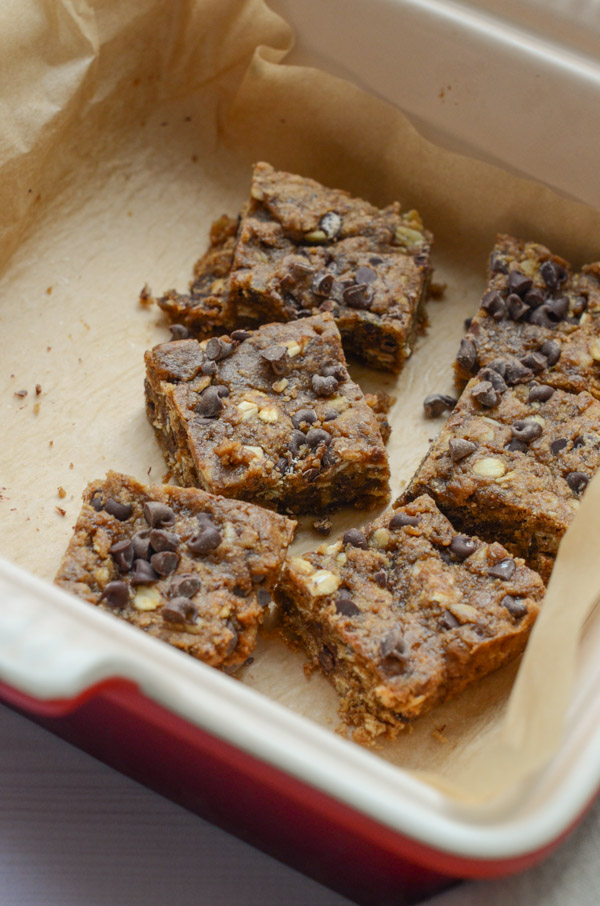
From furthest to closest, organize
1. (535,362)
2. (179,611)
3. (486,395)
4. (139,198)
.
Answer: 1. (139,198)
2. (535,362)
3. (486,395)
4. (179,611)

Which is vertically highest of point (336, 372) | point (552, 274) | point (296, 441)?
point (552, 274)

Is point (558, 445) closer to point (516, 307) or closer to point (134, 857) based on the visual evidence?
point (516, 307)

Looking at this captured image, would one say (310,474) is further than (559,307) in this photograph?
No

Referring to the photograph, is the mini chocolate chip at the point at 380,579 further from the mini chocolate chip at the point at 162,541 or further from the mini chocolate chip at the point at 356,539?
the mini chocolate chip at the point at 162,541

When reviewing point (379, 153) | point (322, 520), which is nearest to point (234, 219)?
point (379, 153)

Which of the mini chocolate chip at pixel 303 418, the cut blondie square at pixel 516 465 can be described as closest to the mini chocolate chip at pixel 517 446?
the cut blondie square at pixel 516 465

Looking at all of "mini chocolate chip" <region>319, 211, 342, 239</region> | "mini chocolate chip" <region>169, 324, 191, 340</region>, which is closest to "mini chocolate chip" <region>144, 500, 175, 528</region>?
"mini chocolate chip" <region>169, 324, 191, 340</region>

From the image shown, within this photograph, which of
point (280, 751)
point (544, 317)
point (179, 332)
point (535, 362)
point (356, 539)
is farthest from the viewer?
point (179, 332)

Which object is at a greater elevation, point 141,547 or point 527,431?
point 527,431

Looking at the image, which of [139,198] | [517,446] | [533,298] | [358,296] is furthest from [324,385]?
[139,198]
